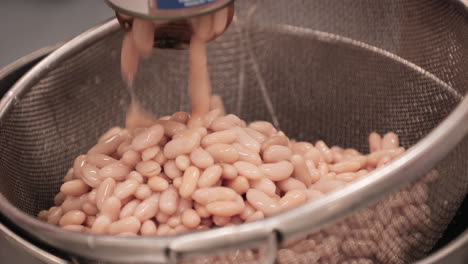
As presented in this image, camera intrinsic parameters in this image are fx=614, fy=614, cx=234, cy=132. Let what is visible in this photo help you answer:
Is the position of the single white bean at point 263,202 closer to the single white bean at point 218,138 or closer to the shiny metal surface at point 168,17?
the single white bean at point 218,138

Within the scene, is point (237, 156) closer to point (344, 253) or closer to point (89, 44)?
point (344, 253)

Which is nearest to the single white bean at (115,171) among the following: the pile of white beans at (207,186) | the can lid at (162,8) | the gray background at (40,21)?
the pile of white beans at (207,186)

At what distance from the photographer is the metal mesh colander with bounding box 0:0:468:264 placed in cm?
60

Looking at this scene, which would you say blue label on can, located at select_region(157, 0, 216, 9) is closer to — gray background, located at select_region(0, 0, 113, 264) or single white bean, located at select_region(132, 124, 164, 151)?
single white bean, located at select_region(132, 124, 164, 151)

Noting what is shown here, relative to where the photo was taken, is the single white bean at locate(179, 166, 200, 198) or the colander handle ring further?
the single white bean at locate(179, 166, 200, 198)

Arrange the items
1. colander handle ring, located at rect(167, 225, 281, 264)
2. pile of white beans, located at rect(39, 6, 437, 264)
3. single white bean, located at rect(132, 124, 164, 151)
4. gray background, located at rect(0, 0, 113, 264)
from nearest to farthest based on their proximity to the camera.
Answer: colander handle ring, located at rect(167, 225, 281, 264) → pile of white beans, located at rect(39, 6, 437, 264) → single white bean, located at rect(132, 124, 164, 151) → gray background, located at rect(0, 0, 113, 264)

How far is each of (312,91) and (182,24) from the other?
382 mm

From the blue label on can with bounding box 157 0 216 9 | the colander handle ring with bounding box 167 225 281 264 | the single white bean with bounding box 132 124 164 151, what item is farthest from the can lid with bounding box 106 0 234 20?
the colander handle ring with bounding box 167 225 281 264

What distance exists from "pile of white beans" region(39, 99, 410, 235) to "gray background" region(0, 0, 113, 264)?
48 cm

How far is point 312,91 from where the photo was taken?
1.11 meters

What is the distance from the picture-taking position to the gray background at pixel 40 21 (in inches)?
49.9

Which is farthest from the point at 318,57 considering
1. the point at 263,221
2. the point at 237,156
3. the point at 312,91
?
the point at 263,221

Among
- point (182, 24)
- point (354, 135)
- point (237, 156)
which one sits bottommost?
point (354, 135)

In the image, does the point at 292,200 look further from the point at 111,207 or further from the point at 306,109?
the point at 306,109
